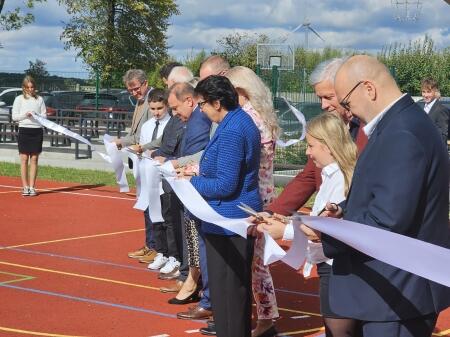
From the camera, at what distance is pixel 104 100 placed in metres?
29.3

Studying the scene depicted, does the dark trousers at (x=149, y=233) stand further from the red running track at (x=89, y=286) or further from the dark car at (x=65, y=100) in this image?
the dark car at (x=65, y=100)

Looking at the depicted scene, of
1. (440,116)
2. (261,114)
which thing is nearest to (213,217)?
(261,114)

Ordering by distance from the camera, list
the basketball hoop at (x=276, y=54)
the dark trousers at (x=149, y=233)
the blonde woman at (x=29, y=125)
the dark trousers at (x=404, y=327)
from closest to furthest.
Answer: the dark trousers at (x=404, y=327), the dark trousers at (x=149, y=233), the blonde woman at (x=29, y=125), the basketball hoop at (x=276, y=54)

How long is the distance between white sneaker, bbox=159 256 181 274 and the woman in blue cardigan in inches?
118

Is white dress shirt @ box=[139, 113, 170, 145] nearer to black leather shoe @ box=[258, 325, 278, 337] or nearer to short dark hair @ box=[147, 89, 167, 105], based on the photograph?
short dark hair @ box=[147, 89, 167, 105]

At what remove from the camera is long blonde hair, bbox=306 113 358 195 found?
4.62 m

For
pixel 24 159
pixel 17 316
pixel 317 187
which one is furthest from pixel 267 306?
pixel 24 159

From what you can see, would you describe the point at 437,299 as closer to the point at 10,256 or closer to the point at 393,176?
the point at 393,176

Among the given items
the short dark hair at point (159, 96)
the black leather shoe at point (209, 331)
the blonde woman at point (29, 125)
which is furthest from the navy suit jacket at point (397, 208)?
the blonde woman at point (29, 125)

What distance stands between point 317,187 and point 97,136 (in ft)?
67.1

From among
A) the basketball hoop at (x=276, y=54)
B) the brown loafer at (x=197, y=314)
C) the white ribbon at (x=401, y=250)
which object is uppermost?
the basketball hoop at (x=276, y=54)

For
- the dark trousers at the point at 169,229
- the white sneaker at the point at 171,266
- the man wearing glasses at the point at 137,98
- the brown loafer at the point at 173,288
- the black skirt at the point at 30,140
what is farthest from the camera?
the black skirt at the point at 30,140

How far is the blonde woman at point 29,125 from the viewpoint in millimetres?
14836

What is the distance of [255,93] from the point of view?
20.6 feet
